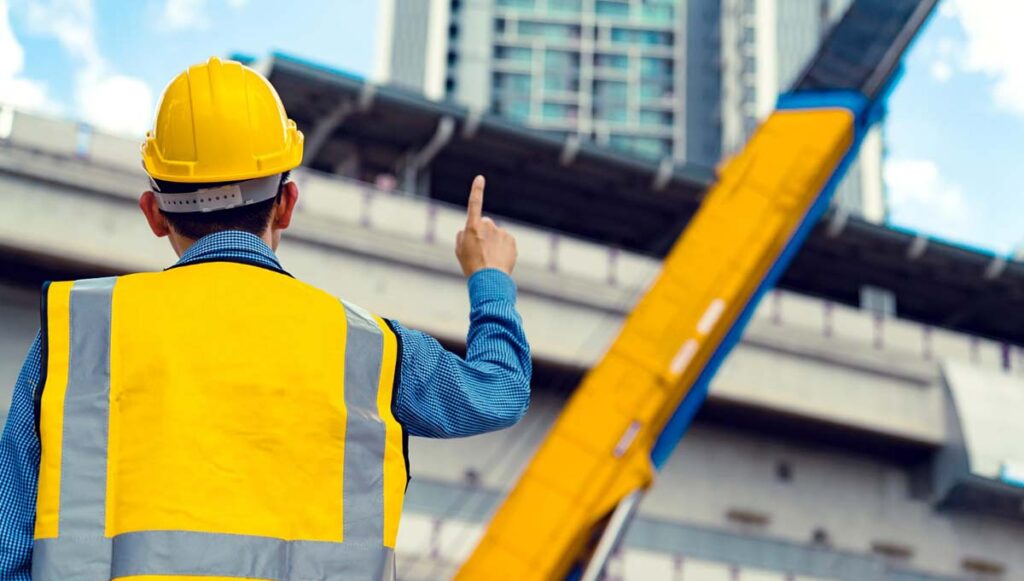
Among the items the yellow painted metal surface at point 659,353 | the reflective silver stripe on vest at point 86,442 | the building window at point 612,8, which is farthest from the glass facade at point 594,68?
the reflective silver stripe on vest at point 86,442

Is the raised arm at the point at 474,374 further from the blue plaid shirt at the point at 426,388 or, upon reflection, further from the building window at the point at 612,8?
the building window at the point at 612,8

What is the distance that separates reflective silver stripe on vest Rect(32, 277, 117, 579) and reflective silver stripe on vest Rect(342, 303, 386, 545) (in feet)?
1.49

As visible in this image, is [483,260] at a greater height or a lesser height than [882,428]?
lesser

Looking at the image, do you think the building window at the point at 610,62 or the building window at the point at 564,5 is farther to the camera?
the building window at the point at 610,62

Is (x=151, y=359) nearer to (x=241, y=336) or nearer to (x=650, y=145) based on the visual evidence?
(x=241, y=336)

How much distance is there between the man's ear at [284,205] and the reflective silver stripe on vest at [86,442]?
0.44 meters

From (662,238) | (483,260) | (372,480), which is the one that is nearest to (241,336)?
(372,480)

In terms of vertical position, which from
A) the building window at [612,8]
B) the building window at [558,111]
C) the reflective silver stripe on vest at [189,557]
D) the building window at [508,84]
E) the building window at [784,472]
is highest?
the building window at [612,8]

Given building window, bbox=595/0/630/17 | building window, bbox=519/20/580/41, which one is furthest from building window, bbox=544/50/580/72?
building window, bbox=595/0/630/17

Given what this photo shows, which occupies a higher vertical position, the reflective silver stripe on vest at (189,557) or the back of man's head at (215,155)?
the back of man's head at (215,155)

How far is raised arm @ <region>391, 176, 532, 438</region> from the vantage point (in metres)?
2.65

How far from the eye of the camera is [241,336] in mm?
Result: 2520

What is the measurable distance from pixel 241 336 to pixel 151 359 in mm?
175

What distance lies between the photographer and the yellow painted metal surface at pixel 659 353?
13086mm
